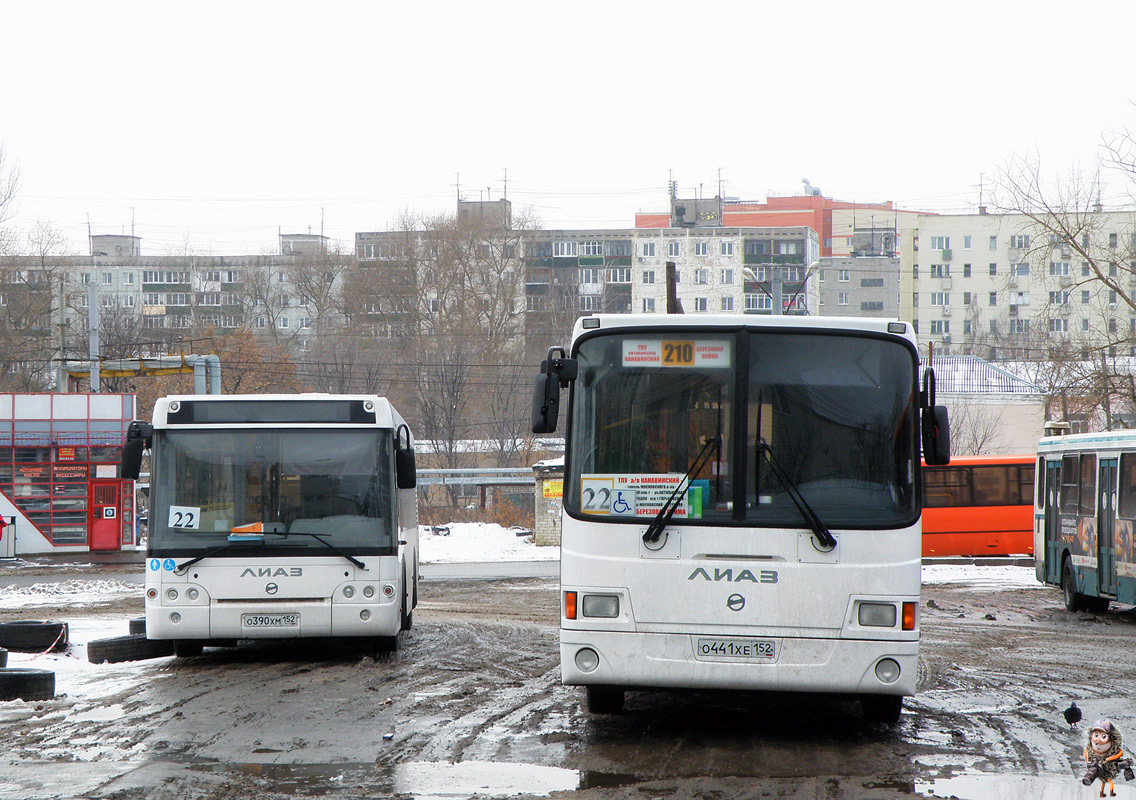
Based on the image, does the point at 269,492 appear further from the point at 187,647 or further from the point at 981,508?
the point at 981,508

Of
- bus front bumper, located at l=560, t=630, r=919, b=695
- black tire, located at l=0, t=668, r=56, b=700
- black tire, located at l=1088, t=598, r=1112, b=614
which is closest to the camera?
bus front bumper, located at l=560, t=630, r=919, b=695

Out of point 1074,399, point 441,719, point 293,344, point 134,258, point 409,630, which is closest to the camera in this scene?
point 441,719

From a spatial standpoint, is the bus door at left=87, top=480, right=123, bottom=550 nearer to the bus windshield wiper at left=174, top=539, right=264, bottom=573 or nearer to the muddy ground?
the muddy ground

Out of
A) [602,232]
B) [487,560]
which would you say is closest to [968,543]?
[487,560]

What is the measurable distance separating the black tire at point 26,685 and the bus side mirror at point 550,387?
4804 millimetres

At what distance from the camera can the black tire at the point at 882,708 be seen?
8.41 m

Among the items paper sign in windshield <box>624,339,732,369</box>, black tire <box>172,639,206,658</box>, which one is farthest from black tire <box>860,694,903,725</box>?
black tire <box>172,639,206,658</box>

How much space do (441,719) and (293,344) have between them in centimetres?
6730

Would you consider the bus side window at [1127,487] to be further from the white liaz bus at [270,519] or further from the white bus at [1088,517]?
the white liaz bus at [270,519]

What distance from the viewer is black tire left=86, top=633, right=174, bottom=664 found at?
12.3 meters

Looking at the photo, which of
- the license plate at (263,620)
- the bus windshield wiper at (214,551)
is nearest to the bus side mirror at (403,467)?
the bus windshield wiper at (214,551)

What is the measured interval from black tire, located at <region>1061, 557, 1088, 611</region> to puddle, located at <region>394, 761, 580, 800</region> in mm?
14123

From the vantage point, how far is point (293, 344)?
7406 cm

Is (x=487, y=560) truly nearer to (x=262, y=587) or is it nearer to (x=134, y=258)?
(x=262, y=587)
